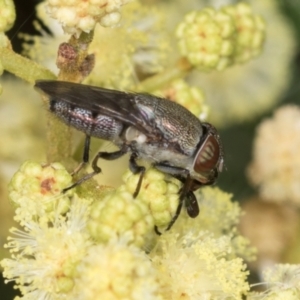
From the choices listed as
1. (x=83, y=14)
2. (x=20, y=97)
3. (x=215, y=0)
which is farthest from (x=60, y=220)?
(x=215, y=0)

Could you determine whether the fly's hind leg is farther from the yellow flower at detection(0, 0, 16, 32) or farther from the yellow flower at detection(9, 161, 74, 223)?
the yellow flower at detection(0, 0, 16, 32)

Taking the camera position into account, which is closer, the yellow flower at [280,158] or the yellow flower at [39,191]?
the yellow flower at [39,191]

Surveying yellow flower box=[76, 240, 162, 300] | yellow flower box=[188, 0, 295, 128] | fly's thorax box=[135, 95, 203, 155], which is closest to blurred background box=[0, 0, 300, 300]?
yellow flower box=[188, 0, 295, 128]

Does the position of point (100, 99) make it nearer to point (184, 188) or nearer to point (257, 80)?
point (184, 188)

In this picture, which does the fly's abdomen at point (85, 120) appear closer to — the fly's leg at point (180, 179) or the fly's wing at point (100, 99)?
the fly's wing at point (100, 99)

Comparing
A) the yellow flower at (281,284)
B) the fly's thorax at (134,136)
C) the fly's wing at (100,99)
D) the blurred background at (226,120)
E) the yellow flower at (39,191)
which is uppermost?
the fly's wing at (100,99)

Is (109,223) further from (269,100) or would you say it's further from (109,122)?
(269,100)

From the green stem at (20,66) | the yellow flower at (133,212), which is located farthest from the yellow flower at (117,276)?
the green stem at (20,66)
